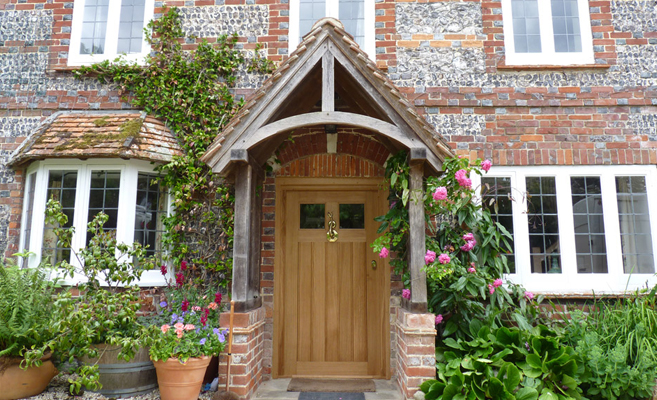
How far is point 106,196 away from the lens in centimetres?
519

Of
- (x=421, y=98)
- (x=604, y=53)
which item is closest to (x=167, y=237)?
(x=421, y=98)

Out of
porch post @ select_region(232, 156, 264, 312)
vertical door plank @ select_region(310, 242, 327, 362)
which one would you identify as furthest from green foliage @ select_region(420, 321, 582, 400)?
porch post @ select_region(232, 156, 264, 312)

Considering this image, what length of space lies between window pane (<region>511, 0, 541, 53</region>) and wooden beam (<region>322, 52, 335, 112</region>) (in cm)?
290

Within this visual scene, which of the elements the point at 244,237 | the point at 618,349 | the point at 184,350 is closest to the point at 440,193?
the point at 244,237

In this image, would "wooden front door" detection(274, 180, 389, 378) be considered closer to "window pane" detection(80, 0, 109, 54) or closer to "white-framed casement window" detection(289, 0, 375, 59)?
"white-framed casement window" detection(289, 0, 375, 59)

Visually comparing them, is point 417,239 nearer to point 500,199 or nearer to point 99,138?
point 500,199

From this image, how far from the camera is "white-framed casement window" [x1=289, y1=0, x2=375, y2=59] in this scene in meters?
5.64

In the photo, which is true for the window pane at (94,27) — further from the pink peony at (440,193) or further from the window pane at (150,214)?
the pink peony at (440,193)

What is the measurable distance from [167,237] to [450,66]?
4083 mm

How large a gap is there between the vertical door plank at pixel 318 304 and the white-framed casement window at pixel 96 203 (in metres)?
1.84

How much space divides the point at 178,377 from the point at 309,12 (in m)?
4.63

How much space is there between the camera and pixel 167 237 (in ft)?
17.0

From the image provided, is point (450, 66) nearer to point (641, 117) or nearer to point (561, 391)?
point (641, 117)

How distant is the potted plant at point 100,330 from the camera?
13.0ft
